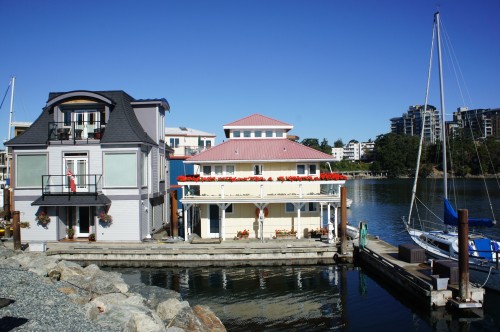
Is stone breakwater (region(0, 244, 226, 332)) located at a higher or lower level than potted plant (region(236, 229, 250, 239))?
lower

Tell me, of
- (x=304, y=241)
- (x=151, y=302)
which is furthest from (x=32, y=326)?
(x=304, y=241)

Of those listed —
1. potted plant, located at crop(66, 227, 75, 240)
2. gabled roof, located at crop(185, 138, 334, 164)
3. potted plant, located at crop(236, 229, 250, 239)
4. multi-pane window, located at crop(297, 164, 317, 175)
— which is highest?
gabled roof, located at crop(185, 138, 334, 164)

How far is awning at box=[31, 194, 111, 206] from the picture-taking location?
28156 millimetres

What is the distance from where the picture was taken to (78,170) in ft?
96.4

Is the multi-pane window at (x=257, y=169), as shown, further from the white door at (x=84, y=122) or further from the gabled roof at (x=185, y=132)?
the gabled roof at (x=185, y=132)

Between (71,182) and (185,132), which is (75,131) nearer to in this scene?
(71,182)

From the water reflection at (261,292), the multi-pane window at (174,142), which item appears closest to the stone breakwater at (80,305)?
the water reflection at (261,292)

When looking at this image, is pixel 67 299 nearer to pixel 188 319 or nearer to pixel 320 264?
pixel 188 319

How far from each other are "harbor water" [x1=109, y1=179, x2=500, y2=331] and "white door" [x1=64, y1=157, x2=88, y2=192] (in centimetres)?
→ 655

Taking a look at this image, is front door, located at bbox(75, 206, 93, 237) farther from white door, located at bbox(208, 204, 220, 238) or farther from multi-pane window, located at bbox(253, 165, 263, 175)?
multi-pane window, located at bbox(253, 165, 263, 175)

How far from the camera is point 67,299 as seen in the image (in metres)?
15.6

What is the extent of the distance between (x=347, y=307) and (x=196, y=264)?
9.86 meters

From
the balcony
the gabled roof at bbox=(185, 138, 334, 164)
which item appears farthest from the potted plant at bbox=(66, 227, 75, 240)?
the gabled roof at bbox=(185, 138, 334, 164)

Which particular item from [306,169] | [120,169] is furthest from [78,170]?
[306,169]
